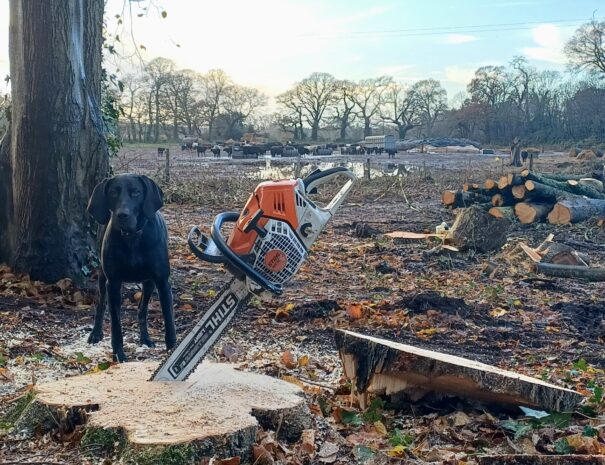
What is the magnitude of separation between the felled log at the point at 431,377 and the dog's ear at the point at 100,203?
6.17 ft

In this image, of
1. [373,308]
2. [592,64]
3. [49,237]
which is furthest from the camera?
[592,64]

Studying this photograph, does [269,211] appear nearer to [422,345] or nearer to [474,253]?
[422,345]

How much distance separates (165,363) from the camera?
3.66m

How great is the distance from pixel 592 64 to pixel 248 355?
6952 centimetres

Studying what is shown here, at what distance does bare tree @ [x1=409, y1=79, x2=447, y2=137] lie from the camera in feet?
283

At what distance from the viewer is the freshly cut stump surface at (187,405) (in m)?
3.06

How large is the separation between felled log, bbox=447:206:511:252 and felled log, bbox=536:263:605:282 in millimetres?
1326

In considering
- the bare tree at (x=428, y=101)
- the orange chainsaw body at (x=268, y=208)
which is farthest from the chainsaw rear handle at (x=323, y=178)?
the bare tree at (x=428, y=101)

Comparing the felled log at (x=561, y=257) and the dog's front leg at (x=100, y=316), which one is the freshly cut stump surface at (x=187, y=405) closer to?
the dog's front leg at (x=100, y=316)

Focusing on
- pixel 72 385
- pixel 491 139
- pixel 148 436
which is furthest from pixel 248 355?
pixel 491 139

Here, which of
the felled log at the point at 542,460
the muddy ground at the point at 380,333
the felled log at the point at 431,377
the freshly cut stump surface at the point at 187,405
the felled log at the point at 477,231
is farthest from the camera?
the felled log at the point at 477,231

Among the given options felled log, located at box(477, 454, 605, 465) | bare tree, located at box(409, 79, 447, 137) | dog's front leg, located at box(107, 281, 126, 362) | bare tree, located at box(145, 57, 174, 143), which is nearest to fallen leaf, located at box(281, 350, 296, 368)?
dog's front leg, located at box(107, 281, 126, 362)

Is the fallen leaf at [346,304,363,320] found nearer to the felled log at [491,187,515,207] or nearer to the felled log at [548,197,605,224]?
the felled log at [548,197,605,224]

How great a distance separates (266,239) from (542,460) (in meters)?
1.52
